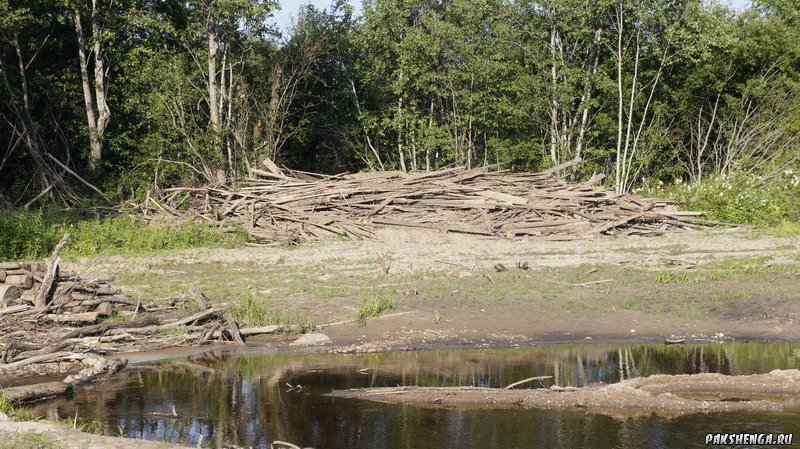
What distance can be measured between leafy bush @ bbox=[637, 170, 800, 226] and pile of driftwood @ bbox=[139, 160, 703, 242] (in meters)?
0.64

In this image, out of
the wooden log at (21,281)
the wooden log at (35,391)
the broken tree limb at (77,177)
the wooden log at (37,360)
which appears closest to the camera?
the wooden log at (35,391)

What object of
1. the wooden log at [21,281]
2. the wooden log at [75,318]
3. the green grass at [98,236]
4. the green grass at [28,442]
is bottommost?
Answer: the green grass at [28,442]

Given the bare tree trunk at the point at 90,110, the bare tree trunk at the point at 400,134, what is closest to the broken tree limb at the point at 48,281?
the bare tree trunk at the point at 90,110

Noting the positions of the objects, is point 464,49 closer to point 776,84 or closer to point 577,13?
point 577,13

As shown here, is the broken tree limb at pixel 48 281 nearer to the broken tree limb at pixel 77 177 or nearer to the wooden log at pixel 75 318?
the wooden log at pixel 75 318

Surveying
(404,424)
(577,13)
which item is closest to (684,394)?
(404,424)

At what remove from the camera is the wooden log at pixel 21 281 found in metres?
12.1

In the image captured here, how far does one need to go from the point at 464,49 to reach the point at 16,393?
19.3 metres

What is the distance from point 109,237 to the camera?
56.7 ft

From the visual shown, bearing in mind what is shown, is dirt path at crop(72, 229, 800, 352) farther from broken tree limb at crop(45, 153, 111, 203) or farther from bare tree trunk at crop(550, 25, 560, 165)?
bare tree trunk at crop(550, 25, 560, 165)

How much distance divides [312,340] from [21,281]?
13.7 feet

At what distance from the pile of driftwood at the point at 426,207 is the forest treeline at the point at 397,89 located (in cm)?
305

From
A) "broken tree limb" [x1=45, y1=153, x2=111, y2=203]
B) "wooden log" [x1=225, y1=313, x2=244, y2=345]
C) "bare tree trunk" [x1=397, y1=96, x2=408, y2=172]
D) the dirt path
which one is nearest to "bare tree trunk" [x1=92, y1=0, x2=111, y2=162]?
"broken tree limb" [x1=45, y1=153, x2=111, y2=203]

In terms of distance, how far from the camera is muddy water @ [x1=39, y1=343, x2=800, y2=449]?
7844 mm
